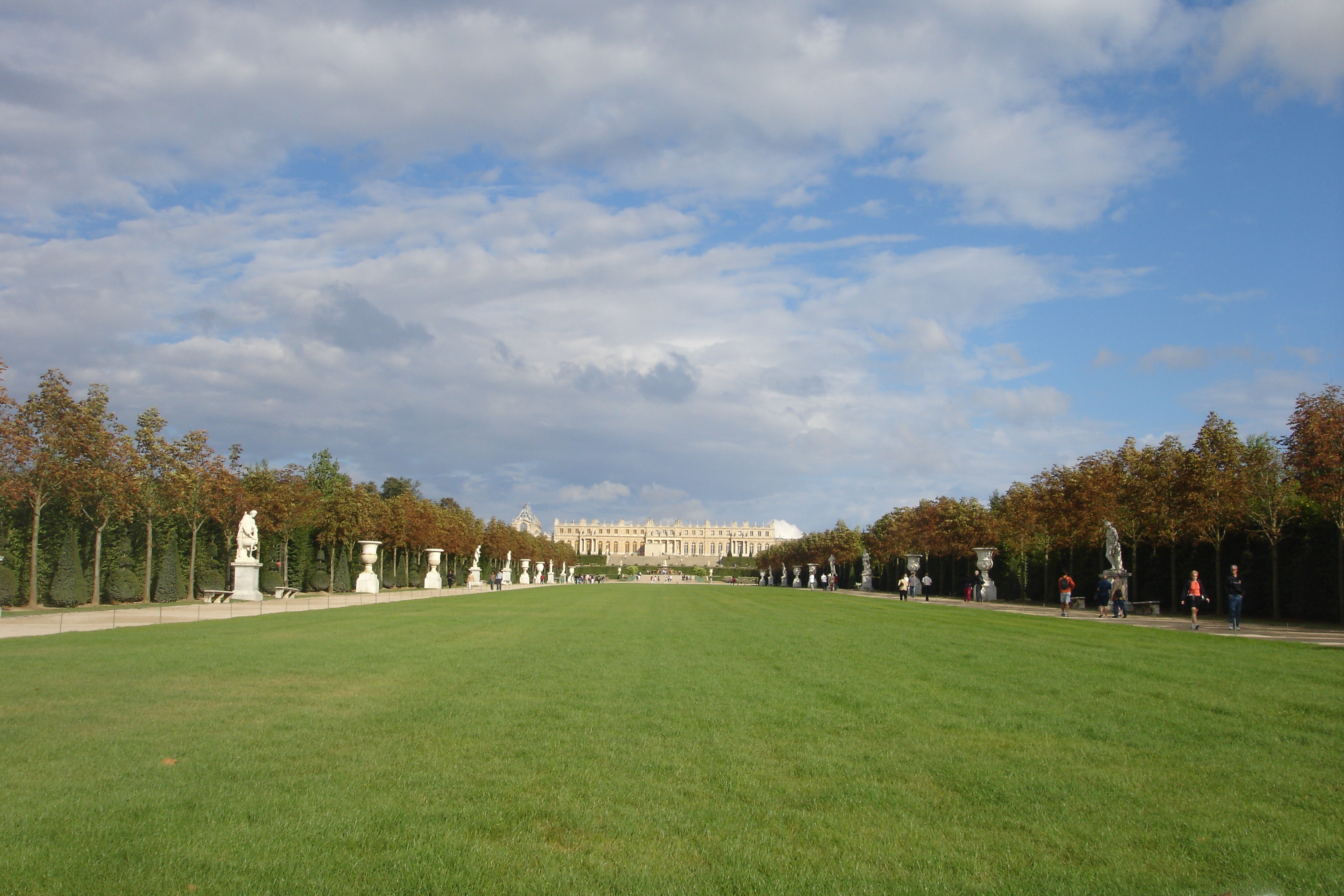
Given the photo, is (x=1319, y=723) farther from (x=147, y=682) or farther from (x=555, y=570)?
(x=555, y=570)

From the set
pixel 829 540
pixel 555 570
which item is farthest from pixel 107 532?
pixel 555 570

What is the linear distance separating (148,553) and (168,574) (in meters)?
3.03

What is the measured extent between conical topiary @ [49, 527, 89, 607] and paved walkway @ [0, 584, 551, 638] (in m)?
1.28

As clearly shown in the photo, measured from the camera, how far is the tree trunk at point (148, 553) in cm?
3634

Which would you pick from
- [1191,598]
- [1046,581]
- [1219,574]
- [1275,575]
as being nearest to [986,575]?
[1046,581]

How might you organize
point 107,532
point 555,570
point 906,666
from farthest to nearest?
point 555,570
point 107,532
point 906,666

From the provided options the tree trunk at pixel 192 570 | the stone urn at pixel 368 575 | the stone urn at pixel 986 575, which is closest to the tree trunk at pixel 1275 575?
the stone urn at pixel 986 575

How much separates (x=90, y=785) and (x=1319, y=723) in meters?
11.0

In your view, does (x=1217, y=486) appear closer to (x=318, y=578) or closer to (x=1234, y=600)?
(x=1234, y=600)

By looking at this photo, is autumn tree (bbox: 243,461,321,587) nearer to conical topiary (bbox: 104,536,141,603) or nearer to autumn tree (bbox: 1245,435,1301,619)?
conical topiary (bbox: 104,536,141,603)

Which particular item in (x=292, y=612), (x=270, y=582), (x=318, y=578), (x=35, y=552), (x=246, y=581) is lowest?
(x=318, y=578)

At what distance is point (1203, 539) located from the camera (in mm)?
36844

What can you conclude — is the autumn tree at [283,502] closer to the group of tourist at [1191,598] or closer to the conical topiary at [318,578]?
the conical topiary at [318,578]

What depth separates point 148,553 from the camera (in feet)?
119
